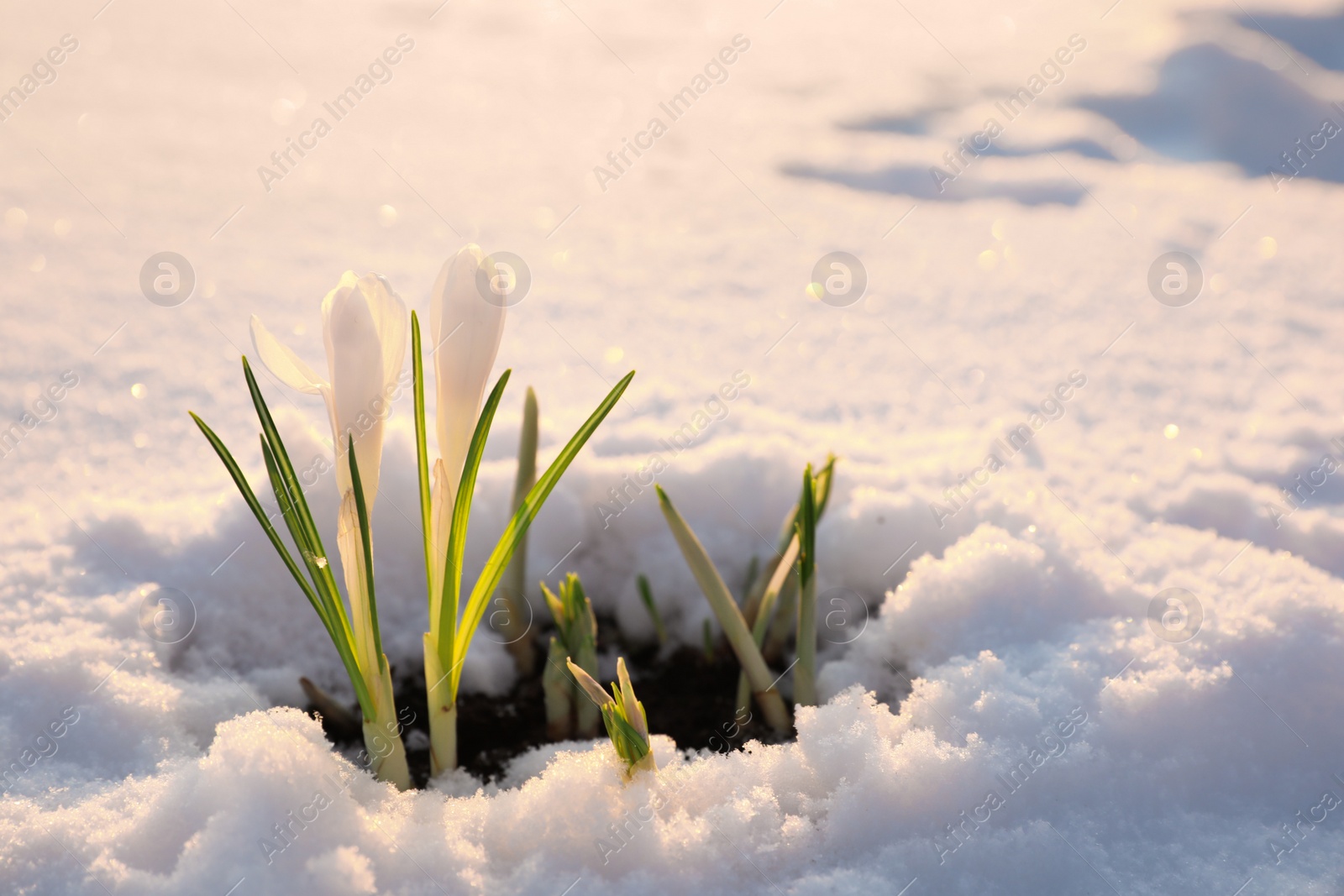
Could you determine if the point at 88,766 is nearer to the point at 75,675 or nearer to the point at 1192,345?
the point at 75,675

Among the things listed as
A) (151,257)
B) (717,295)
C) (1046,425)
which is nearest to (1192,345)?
(1046,425)

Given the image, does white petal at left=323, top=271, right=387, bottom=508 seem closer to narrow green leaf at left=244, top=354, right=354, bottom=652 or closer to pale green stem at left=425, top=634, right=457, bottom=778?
narrow green leaf at left=244, top=354, right=354, bottom=652

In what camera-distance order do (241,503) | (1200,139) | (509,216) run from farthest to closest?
(1200,139), (509,216), (241,503)

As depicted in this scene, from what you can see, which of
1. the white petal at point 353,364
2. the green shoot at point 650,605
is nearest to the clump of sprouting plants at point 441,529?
the white petal at point 353,364

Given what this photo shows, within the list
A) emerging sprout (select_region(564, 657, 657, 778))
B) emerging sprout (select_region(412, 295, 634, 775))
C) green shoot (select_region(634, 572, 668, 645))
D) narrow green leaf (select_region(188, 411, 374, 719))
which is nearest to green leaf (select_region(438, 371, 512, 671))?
emerging sprout (select_region(412, 295, 634, 775))

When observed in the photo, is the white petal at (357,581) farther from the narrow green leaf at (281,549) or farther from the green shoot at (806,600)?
the green shoot at (806,600)

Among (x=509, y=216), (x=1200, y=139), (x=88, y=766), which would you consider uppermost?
(x=1200, y=139)

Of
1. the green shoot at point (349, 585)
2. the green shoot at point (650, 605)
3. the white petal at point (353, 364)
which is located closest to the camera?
the white petal at point (353, 364)
